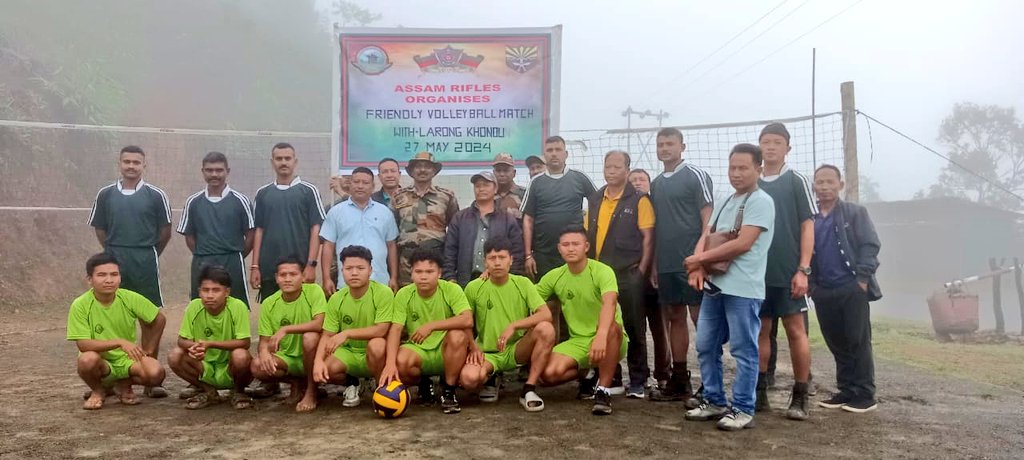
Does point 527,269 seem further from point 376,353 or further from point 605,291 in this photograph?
point 376,353

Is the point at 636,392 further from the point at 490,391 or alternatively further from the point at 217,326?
the point at 217,326

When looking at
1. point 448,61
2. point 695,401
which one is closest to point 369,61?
point 448,61

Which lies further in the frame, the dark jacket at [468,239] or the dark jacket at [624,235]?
the dark jacket at [468,239]

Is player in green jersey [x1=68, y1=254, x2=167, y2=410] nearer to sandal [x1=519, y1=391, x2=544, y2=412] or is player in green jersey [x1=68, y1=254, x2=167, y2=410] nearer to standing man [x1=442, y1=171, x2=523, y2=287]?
standing man [x1=442, y1=171, x2=523, y2=287]

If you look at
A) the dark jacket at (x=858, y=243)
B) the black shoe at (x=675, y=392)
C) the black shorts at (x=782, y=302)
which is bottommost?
the black shoe at (x=675, y=392)

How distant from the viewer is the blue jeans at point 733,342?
4262mm

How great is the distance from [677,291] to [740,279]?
76 cm

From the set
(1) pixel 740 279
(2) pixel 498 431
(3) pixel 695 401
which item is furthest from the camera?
(3) pixel 695 401

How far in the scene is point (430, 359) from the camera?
4.81 m

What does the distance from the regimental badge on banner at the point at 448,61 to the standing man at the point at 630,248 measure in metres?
3.02

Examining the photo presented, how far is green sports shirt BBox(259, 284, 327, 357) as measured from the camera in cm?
500

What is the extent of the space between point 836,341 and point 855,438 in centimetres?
116

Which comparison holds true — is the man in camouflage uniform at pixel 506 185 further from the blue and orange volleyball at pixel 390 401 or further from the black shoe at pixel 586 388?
the blue and orange volleyball at pixel 390 401

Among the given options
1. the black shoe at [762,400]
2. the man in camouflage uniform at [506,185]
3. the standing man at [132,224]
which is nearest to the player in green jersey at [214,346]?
the standing man at [132,224]
